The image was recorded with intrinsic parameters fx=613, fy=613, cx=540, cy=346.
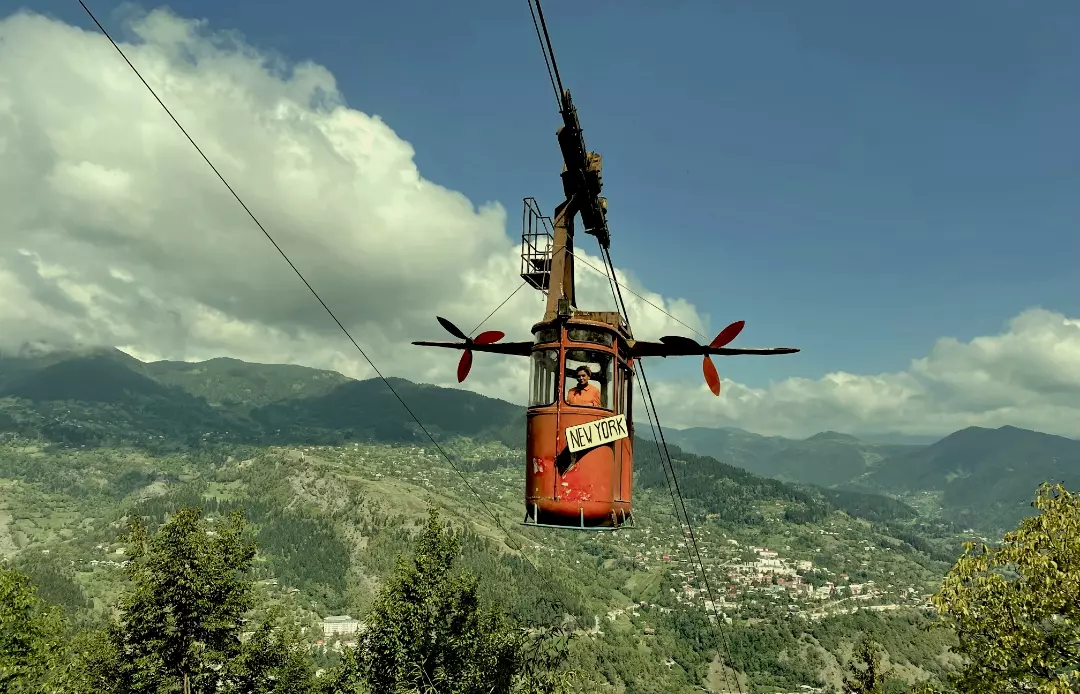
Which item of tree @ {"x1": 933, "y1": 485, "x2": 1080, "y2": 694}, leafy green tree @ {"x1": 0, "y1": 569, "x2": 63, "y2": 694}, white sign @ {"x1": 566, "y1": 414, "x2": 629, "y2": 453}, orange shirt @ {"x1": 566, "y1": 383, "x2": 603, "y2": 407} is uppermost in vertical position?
orange shirt @ {"x1": 566, "y1": 383, "x2": 603, "y2": 407}

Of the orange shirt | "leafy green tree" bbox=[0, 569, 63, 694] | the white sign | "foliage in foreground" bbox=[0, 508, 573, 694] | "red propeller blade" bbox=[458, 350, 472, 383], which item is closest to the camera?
the white sign

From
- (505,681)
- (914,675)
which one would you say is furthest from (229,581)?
(914,675)

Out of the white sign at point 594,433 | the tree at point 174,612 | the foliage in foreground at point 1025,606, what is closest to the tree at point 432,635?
the tree at point 174,612

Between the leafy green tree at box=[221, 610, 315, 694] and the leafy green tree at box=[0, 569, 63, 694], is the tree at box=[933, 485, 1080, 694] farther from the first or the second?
the leafy green tree at box=[0, 569, 63, 694]

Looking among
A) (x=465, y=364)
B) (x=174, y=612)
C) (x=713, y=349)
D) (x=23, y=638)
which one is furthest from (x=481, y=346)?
(x=23, y=638)

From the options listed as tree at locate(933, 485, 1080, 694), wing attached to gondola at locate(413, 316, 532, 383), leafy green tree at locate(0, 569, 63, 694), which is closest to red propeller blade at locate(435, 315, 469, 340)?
wing attached to gondola at locate(413, 316, 532, 383)

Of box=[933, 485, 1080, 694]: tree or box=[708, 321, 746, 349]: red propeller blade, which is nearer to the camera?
box=[933, 485, 1080, 694]: tree

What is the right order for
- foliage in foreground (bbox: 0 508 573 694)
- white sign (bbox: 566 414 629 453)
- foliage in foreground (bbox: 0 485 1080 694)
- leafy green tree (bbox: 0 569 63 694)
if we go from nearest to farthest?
1. white sign (bbox: 566 414 629 453)
2. foliage in foreground (bbox: 0 485 1080 694)
3. foliage in foreground (bbox: 0 508 573 694)
4. leafy green tree (bbox: 0 569 63 694)
